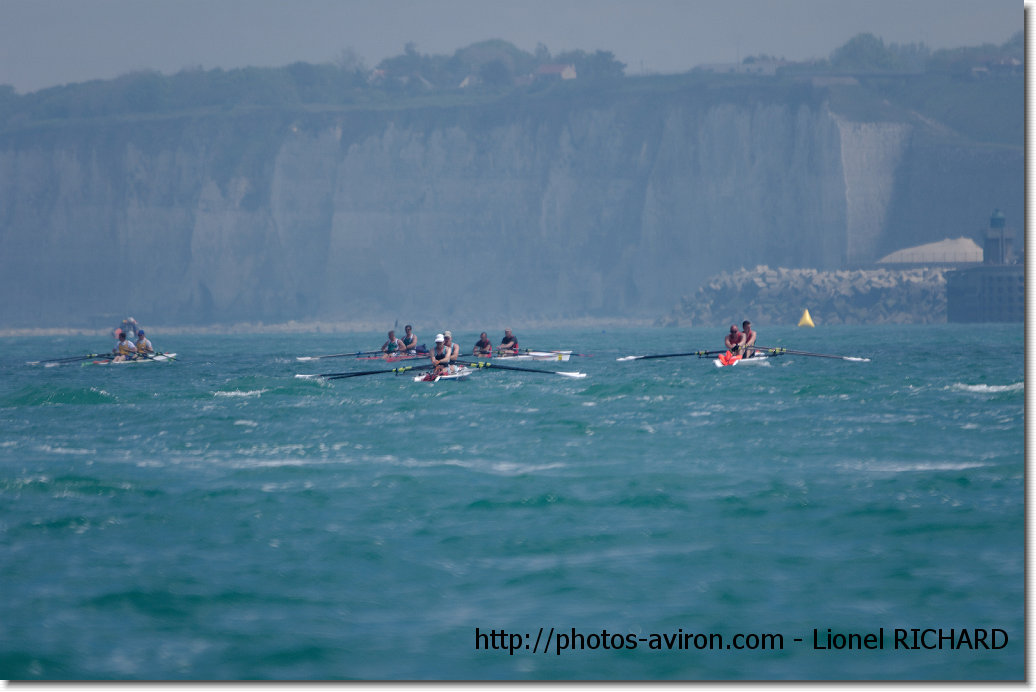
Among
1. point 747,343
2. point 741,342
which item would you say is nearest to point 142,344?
point 741,342

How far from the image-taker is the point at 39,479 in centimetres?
1920

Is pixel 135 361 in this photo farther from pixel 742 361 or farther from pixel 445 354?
pixel 742 361

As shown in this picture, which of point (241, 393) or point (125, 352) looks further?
point (125, 352)

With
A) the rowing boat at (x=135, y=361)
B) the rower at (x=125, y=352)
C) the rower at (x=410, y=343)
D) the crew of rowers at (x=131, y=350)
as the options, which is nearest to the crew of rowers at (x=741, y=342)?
the rower at (x=410, y=343)

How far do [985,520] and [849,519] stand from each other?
5.29 ft

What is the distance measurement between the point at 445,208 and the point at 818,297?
2043 inches

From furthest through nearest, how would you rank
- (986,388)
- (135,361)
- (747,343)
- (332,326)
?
1. (332,326)
2. (135,361)
3. (747,343)
4. (986,388)

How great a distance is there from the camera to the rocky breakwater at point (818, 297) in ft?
456

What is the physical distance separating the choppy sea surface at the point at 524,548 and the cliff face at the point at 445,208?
130346 mm

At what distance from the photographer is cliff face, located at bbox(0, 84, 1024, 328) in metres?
151

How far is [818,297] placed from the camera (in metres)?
143

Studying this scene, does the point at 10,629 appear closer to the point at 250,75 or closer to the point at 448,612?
the point at 448,612

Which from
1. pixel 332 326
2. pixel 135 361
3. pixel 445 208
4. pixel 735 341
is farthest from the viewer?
pixel 445 208

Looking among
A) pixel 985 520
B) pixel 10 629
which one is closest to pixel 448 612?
pixel 10 629
